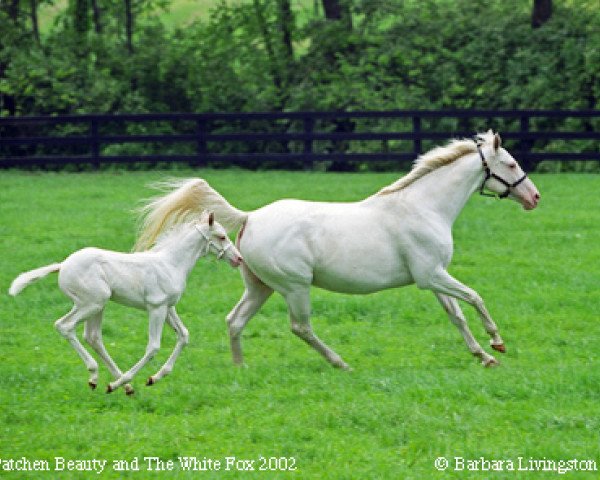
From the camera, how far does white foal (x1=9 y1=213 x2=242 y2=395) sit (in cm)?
830

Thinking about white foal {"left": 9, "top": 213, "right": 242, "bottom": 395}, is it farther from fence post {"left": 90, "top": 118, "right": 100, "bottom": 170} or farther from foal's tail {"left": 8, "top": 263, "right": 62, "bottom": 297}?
fence post {"left": 90, "top": 118, "right": 100, "bottom": 170}

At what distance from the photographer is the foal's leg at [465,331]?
941 cm

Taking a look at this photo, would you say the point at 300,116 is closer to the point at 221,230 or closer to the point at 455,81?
the point at 455,81

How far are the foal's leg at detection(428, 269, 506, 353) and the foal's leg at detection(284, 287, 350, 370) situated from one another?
3.14 ft

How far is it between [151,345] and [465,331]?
2.63m

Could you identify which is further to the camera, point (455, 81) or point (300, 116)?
point (455, 81)

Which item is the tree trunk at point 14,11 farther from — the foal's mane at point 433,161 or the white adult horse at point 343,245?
the foal's mane at point 433,161

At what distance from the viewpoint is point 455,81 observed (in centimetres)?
2706

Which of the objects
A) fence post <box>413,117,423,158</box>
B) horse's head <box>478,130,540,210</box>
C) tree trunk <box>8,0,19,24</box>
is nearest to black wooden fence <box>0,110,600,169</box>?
fence post <box>413,117,423,158</box>

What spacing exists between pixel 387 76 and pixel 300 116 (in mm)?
4041

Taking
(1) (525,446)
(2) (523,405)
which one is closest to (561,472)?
(1) (525,446)

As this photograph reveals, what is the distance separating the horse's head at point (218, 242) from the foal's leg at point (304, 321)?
0.95 meters

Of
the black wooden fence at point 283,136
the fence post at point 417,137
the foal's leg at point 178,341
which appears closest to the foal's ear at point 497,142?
the foal's leg at point 178,341

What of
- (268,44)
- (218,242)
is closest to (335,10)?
(268,44)
